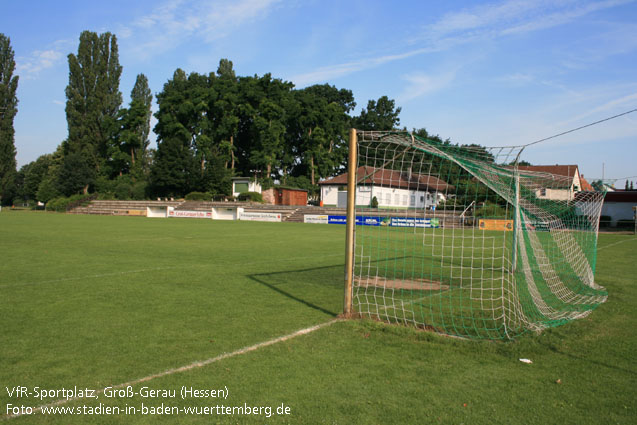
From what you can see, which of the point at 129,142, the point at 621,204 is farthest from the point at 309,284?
the point at 129,142

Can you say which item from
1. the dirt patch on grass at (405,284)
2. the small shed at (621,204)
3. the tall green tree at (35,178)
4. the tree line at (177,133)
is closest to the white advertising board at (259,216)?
the tree line at (177,133)

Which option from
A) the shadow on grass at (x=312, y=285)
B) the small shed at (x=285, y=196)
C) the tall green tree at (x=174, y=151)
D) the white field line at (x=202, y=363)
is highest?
the tall green tree at (x=174, y=151)

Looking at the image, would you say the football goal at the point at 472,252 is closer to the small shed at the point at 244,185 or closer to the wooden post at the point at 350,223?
the wooden post at the point at 350,223

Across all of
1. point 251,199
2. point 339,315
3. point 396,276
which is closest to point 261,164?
point 251,199

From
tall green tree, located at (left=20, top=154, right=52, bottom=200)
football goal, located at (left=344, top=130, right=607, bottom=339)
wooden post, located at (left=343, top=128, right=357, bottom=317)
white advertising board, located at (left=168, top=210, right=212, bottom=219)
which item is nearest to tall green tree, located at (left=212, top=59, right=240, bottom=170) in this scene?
white advertising board, located at (left=168, top=210, right=212, bottom=219)

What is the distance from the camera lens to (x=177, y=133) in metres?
56.1

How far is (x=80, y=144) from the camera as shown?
5647cm

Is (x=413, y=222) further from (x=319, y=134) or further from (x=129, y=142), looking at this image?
(x=129, y=142)

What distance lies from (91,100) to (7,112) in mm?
9983

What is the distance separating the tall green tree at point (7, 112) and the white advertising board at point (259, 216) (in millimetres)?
37424

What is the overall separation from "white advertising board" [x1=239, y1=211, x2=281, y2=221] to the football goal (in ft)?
78.1

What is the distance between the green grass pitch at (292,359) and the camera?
341cm

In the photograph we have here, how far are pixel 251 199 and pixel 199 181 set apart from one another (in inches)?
326

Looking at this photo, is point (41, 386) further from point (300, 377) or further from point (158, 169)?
point (158, 169)
